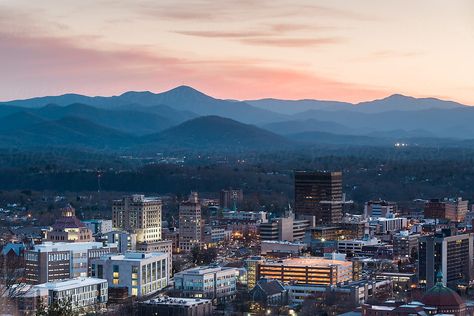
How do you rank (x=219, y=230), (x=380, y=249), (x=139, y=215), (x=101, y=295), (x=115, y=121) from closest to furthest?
(x=101, y=295), (x=380, y=249), (x=139, y=215), (x=219, y=230), (x=115, y=121)

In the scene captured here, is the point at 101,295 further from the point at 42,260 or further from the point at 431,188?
the point at 431,188

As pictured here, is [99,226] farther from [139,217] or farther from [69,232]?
[69,232]

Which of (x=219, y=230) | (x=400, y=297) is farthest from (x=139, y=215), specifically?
(x=400, y=297)

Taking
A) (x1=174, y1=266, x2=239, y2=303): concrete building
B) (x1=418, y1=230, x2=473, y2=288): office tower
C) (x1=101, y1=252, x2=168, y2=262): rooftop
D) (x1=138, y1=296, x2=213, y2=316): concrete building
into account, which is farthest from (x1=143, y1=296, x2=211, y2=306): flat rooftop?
(x1=418, y1=230, x2=473, y2=288): office tower

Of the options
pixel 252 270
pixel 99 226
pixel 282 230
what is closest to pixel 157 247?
pixel 99 226

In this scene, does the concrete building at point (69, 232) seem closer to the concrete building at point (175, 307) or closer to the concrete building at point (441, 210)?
the concrete building at point (175, 307)

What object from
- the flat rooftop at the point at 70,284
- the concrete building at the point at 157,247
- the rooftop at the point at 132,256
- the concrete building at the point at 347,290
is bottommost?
the concrete building at the point at 347,290

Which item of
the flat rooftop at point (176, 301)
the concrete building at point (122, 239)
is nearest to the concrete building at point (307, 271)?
the flat rooftop at point (176, 301)
